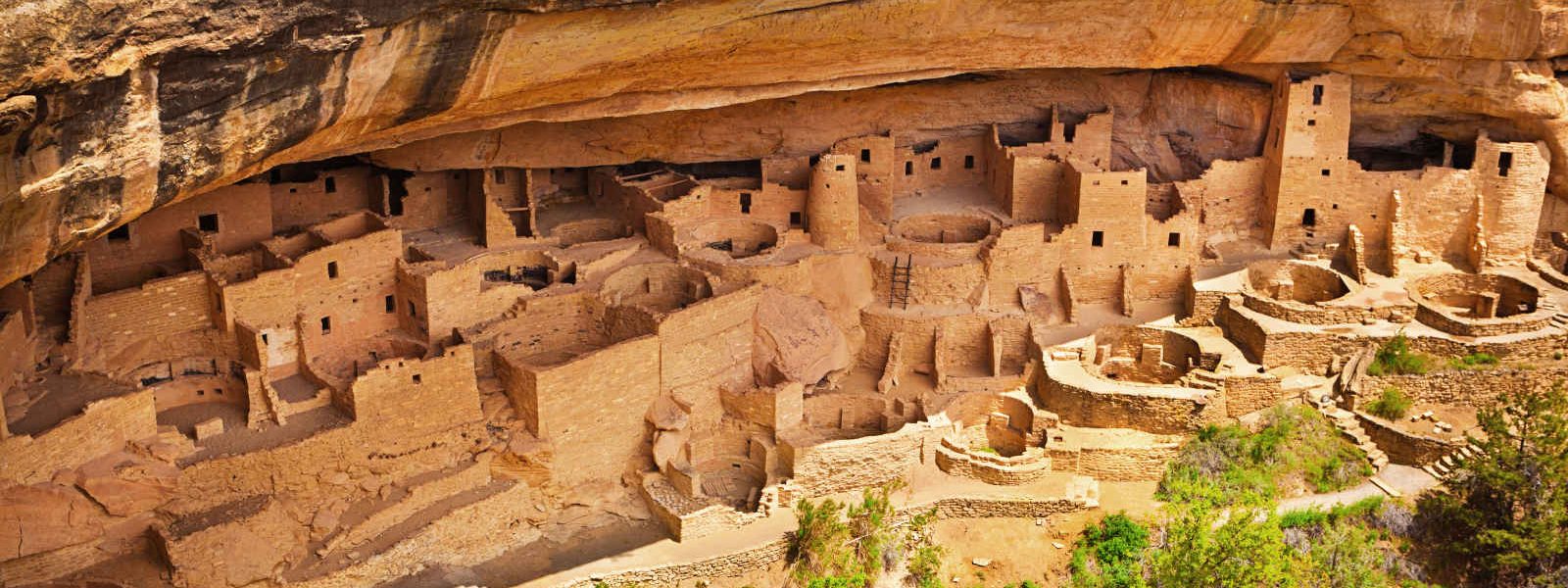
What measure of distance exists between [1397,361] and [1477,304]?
2.55 m

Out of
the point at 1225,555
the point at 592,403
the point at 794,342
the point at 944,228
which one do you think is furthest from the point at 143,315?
the point at 1225,555

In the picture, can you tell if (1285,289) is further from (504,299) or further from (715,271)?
(504,299)

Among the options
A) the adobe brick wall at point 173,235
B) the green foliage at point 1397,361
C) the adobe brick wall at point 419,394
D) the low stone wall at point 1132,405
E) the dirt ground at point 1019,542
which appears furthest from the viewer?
the green foliage at point 1397,361

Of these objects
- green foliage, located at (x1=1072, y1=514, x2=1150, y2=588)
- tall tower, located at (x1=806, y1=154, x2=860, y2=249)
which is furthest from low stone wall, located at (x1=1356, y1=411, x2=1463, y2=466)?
tall tower, located at (x1=806, y1=154, x2=860, y2=249)

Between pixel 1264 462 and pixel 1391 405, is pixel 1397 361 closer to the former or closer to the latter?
pixel 1391 405

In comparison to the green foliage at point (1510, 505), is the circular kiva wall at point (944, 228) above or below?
above

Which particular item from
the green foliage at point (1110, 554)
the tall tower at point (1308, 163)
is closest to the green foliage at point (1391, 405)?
the tall tower at point (1308, 163)

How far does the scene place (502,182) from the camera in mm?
21875

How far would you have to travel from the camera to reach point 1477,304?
2247 cm

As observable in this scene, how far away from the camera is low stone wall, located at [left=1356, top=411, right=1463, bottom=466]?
20.0 meters

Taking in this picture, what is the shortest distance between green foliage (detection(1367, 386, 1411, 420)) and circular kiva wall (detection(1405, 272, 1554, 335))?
133 centimetres

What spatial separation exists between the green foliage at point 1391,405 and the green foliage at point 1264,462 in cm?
73

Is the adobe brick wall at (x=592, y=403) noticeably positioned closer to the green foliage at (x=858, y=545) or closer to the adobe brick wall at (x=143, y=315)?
the green foliage at (x=858, y=545)

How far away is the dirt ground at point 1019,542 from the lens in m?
19.0
